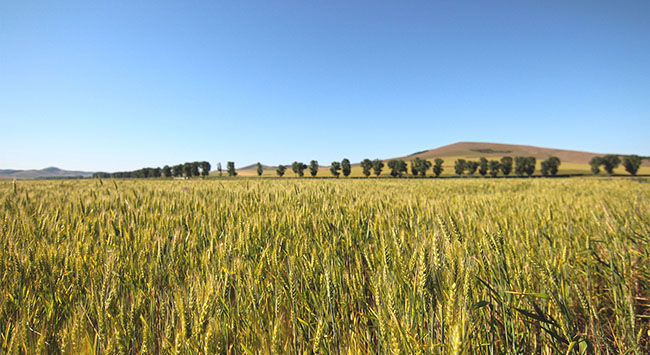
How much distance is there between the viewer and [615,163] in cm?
7212

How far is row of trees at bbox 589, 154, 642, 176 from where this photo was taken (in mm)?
67938

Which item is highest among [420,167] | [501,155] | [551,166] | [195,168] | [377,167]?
[501,155]

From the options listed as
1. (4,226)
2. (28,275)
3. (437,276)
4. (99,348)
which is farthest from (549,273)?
(4,226)

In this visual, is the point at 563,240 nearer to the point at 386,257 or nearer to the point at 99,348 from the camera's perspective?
the point at 386,257

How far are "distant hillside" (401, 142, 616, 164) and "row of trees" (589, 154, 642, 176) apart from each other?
A: 1927 cm

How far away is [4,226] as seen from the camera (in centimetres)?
194

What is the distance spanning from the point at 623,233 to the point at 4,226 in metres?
4.75

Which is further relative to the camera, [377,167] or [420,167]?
[377,167]

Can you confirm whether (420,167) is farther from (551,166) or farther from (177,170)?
(177,170)

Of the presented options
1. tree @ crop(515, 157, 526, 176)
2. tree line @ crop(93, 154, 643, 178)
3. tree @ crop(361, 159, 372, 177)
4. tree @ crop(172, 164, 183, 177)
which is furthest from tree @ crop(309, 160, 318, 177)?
tree @ crop(515, 157, 526, 176)

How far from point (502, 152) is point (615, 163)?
46293 millimetres

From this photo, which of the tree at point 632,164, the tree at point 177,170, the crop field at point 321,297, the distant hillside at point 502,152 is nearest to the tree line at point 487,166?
the tree at point 632,164

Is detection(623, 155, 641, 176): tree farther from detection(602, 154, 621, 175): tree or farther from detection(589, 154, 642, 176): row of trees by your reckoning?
detection(602, 154, 621, 175): tree

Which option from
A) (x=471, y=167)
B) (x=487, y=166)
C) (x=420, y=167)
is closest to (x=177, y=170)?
(x=420, y=167)
